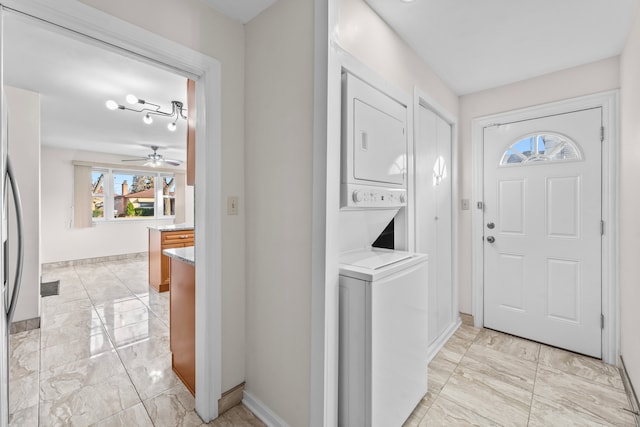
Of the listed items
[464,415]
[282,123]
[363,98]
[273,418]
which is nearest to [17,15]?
[282,123]

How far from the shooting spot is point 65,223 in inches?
216

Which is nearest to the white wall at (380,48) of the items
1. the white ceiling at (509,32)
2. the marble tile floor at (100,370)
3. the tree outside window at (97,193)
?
the white ceiling at (509,32)

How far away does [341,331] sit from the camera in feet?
4.43

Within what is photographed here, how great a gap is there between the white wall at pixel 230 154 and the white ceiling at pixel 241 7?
1.4 inches

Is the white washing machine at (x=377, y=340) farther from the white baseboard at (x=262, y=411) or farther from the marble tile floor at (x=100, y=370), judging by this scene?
the marble tile floor at (x=100, y=370)

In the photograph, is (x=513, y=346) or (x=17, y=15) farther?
(x=513, y=346)

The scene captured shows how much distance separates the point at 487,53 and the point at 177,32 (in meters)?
2.09

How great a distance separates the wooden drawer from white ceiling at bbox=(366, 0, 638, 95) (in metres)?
3.59

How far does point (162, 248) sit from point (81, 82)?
2.07m

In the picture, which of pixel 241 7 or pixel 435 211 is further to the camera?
pixel 435 211

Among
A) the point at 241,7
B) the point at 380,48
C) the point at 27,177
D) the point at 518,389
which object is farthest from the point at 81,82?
the point at 518,389

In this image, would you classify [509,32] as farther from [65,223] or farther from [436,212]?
[65,223]

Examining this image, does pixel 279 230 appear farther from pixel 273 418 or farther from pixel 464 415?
pixel 464 415

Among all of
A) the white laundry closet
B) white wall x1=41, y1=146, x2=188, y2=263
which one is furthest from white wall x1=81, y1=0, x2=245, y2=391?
white wall x1=41, y1=146, x2=188, y2=263
